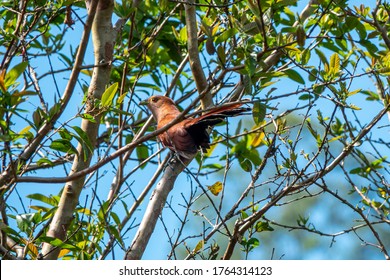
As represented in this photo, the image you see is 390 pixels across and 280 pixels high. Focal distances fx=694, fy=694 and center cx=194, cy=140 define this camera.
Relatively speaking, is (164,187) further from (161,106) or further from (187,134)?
(161,106)

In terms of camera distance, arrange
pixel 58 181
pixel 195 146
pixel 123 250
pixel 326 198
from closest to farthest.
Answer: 1. pixel 58 181
2. pixel 123 250
3. pixel 195 146
4. pixel 326 198

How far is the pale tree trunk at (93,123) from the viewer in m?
3.76

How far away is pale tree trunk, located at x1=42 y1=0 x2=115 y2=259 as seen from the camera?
376 centimetres

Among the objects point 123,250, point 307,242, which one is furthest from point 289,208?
point 123,250

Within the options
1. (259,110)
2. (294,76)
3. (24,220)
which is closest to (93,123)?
(24,220)

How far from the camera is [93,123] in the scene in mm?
3768

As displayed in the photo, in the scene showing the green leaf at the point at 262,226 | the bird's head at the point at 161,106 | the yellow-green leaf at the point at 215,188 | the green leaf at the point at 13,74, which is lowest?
the green leaf at the point at 262,226

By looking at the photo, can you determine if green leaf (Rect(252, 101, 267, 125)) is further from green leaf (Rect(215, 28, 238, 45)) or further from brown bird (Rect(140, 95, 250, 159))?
brown bird (Rect(140, 95, 250, 159))

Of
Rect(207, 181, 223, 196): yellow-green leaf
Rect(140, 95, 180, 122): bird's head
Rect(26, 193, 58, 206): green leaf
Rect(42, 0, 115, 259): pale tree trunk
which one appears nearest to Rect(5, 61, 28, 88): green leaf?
Rect(42, 0, 115, 259): pale tree trunk

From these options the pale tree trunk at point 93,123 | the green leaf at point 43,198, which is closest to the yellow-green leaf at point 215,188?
the pale tree trunk at point 93,123

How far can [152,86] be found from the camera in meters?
4.88

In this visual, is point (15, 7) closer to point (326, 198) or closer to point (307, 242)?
point (307, 242)

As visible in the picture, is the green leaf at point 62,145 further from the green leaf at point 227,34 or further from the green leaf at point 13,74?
the green leaf at point 227,34
